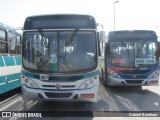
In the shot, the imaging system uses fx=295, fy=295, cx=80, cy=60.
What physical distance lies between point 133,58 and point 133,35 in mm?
1103

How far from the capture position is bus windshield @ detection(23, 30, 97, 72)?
9336 millimetres

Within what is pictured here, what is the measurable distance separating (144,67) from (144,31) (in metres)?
1.71

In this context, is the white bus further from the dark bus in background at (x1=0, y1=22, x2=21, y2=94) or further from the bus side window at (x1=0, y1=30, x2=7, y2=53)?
the bus side window at (x1=0, y1=30, x2=7, y2=53)

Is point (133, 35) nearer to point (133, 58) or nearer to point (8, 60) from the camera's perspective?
point (133, 58)

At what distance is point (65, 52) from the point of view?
940 centimetres

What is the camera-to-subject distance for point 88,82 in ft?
30.4

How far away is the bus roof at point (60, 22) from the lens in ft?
31.1

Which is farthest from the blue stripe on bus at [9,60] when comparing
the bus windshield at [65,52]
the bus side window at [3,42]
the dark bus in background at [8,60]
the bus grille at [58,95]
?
the bus grille at [58,95]

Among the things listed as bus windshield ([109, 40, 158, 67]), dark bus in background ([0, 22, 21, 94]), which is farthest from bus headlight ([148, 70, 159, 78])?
dark bus in background ([0, 22, 21, 94])

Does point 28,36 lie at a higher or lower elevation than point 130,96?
higher

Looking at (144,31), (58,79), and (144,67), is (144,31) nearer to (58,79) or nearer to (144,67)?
(144,67)

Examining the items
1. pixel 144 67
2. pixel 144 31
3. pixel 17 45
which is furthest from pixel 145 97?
pixel 17 45

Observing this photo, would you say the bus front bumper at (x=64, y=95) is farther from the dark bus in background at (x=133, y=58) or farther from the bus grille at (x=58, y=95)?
the dark bus in background at (x=133, y=58)

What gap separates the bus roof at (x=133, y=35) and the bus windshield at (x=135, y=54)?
21cm
